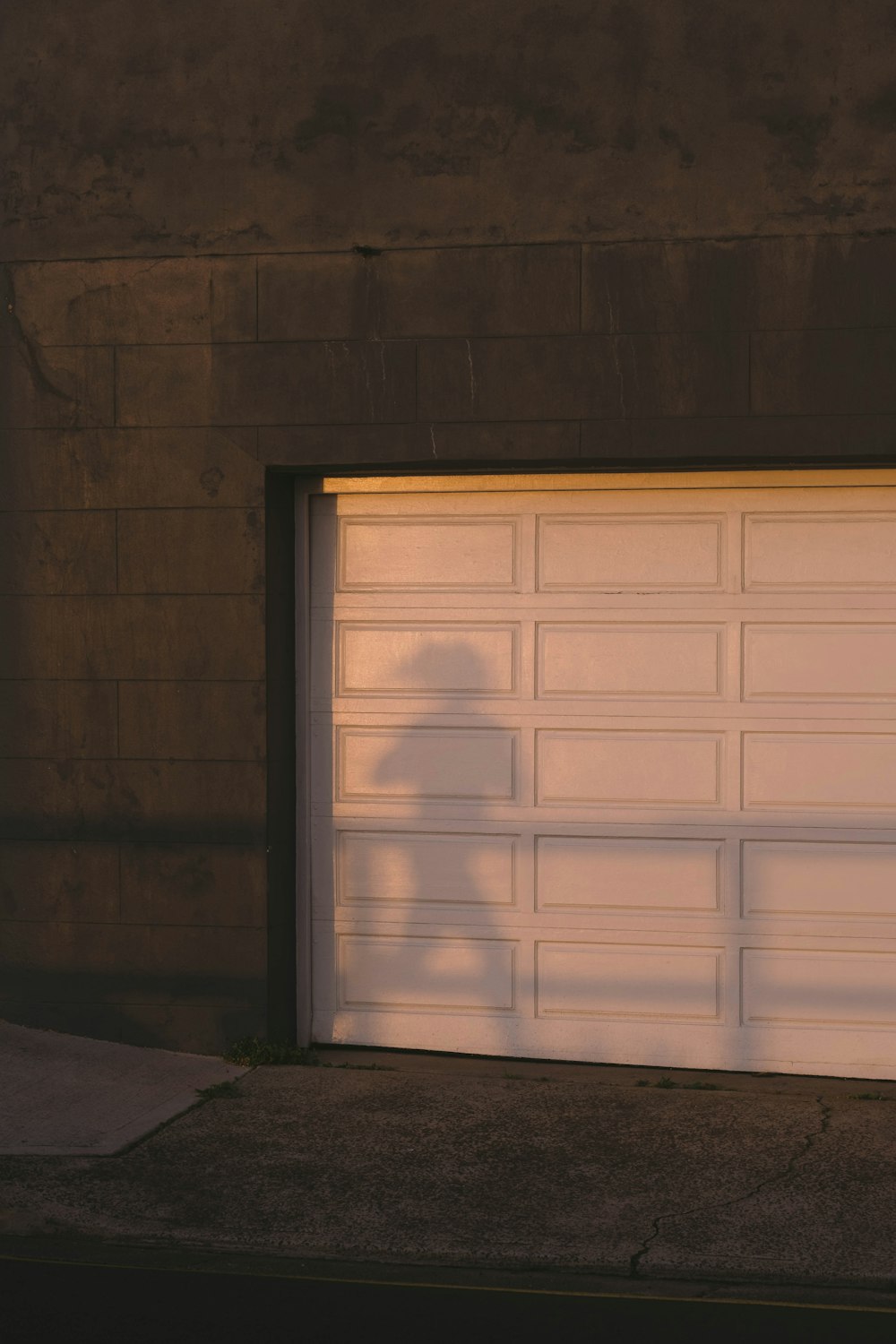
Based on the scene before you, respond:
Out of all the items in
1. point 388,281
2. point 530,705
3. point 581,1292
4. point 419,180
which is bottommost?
point 581,1292

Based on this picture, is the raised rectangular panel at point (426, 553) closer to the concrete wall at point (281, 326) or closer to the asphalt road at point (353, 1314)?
the concrete wall at point (281, 326)

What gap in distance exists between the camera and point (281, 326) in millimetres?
7605

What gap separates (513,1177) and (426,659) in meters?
2.60

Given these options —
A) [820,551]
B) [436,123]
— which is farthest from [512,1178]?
[436,123]

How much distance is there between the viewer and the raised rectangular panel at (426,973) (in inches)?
303

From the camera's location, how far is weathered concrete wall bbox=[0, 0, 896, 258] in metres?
7.23

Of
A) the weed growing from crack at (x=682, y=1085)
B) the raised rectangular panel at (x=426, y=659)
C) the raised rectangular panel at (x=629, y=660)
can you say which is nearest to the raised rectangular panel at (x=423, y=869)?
the raised rectangular panel at (x=426, y=659)

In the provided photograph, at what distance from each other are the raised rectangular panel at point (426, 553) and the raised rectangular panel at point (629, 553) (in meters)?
0.20

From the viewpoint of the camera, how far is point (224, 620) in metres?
7.64

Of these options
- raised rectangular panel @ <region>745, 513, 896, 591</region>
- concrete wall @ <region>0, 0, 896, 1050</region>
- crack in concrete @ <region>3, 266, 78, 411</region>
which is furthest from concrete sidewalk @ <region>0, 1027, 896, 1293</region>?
crack in concrete @ <region>3, 266, 78, 411</region>

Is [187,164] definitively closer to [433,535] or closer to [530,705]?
[433,535]

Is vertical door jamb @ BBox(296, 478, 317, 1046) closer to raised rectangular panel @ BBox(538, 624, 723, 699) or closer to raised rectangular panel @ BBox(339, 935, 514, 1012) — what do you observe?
raised rectangular panel @ BBox(339, 935, 514, 1012)

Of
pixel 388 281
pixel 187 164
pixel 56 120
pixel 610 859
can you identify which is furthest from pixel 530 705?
pixel 56 120

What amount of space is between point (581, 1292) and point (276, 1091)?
2.39 meters
